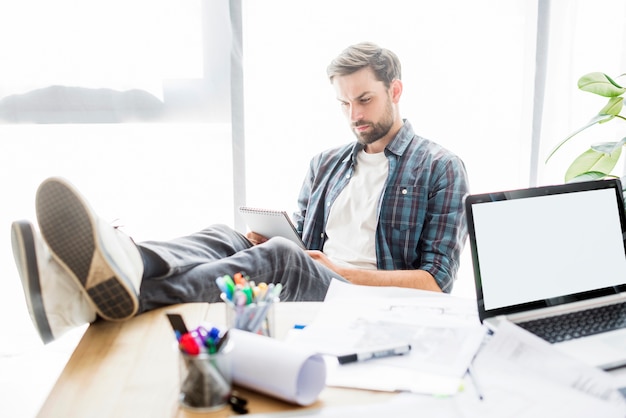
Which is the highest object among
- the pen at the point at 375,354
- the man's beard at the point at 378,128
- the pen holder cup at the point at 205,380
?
the man's beard at the point at 378,128

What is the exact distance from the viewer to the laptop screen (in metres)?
1.00

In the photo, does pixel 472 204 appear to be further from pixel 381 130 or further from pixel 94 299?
pixel 381 130

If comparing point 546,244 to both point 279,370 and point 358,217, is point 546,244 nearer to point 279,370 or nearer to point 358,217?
point 279,370

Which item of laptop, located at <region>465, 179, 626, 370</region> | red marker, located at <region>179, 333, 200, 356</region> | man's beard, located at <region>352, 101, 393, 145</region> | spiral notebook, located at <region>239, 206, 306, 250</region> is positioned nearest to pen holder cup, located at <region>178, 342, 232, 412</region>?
red marker, located at <region>179, 333, 200, 356</region>

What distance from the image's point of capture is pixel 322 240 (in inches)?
77.6

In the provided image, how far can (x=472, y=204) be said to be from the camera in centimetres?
101

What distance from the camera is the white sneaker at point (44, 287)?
953mm

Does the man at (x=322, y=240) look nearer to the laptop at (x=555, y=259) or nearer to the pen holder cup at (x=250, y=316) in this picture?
the pen holder cup at (x=250, y=316)

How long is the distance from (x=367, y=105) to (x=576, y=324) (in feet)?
3.67

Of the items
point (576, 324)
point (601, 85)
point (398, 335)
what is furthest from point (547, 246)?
point (601, 85)

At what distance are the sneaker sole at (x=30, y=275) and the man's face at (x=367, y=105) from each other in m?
1.20

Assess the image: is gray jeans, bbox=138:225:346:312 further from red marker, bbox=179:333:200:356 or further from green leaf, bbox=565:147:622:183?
green leaf, bbox=565:147:622:183

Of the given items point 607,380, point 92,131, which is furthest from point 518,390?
point 92,131

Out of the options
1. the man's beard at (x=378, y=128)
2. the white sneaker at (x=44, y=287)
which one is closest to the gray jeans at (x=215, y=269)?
the white sneaker at (x=44, y=287)
